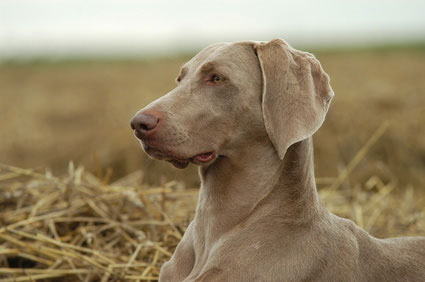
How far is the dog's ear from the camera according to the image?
3.24 meters

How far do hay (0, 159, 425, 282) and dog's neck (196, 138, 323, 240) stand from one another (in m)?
1.17

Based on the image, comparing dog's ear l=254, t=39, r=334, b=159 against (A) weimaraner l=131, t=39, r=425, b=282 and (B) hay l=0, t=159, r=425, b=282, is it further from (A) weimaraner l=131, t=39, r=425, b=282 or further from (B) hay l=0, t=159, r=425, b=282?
(B) hay l=0, t=159, r=425, b=282

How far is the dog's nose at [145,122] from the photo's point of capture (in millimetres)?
3103

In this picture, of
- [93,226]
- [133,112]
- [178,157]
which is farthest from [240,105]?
[133,112]

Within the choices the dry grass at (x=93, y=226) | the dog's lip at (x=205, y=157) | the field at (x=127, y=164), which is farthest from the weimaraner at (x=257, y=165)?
the dry grass at (x=93, y=226)

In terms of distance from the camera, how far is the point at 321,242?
10.8ft

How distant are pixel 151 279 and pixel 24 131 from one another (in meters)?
8.59

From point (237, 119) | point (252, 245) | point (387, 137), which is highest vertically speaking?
point (237, 119)

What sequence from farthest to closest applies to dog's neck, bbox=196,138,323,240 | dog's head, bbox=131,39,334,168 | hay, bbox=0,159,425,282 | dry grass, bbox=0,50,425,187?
dry grass, bbox=0,50,425,187 < hay, bbox=0,159,425,282 < dog's neck, bbox=196,138,323,240 < dog's head, bbox=131,39,334,168

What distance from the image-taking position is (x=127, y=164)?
967 centimetres

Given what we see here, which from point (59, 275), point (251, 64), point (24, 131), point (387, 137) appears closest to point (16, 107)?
point (24, 131)

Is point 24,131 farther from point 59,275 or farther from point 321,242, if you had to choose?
point 321,242

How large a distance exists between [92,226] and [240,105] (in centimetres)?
211

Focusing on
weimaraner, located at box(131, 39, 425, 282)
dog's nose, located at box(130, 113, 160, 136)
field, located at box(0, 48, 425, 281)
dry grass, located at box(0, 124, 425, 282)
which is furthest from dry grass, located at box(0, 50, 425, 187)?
dog's nose, located at box(130, 113, 160, 136)
